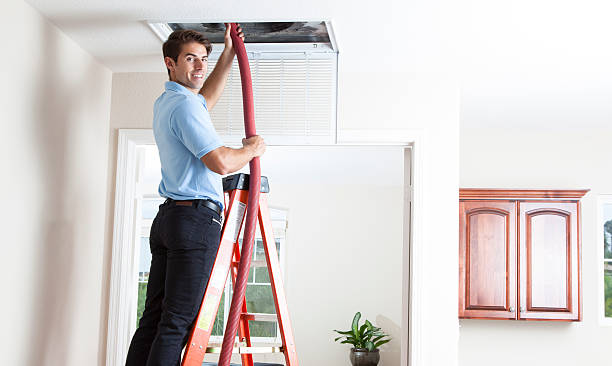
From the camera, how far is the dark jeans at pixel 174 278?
2.04m

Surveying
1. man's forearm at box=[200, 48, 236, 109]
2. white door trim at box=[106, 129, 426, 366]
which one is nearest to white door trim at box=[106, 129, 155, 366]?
white door trim at box=[106, 129, 426, 366]

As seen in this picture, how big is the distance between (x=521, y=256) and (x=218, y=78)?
333cm

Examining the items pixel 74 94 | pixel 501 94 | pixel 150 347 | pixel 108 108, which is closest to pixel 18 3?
pixel 74 94

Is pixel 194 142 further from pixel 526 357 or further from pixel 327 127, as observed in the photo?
pixel 526 357

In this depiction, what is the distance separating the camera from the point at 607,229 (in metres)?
5.52

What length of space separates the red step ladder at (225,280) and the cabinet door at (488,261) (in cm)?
293

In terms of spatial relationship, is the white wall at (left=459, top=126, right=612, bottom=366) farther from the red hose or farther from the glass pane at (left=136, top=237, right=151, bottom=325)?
the glass pane at (left=136, top=237, right=151, bottom=325)

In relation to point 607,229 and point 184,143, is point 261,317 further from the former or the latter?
point 607,229

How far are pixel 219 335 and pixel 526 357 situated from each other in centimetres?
447

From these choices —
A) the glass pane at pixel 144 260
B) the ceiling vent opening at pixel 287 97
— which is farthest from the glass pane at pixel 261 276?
the ceiling vent opening at pixel 287 97

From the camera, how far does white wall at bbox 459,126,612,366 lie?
17.6 feet

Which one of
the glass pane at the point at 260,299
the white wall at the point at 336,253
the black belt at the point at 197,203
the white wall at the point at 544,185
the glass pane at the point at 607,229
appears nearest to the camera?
the black belt at the point at 197,203

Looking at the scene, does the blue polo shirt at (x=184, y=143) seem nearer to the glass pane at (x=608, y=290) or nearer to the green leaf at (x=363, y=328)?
the glass pane at (x=608, y=290)

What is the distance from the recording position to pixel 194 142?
2.10 m
